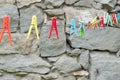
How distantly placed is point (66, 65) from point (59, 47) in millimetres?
143

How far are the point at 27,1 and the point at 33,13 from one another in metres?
0.10

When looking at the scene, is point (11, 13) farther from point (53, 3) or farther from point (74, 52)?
point (74, 52)

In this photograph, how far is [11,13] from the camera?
207cm

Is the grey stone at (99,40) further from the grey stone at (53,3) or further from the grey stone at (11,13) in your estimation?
the grey stone at (11,13)

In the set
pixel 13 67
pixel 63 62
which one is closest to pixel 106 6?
pixel 63 62

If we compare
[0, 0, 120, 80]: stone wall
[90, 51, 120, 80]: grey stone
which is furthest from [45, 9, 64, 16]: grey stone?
[90, 51, 120, 80]: grey stone

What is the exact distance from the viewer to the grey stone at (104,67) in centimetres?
216

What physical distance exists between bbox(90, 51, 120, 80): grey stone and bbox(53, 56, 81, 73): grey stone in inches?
5.1

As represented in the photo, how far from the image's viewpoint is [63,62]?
212 cm

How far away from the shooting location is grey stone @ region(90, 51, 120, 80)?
2160 millimetres

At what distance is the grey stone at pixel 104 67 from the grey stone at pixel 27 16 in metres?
0.50

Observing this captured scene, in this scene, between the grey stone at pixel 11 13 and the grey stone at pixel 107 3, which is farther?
the grey stone at pixel 107 3

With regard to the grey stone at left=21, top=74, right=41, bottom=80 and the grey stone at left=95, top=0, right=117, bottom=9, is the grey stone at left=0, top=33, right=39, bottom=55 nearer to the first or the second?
the grey stone at left=21, top=74, right=41, bottom=80

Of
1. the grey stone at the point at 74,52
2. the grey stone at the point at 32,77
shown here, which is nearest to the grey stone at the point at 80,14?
the grey stone at the point at 74,52
